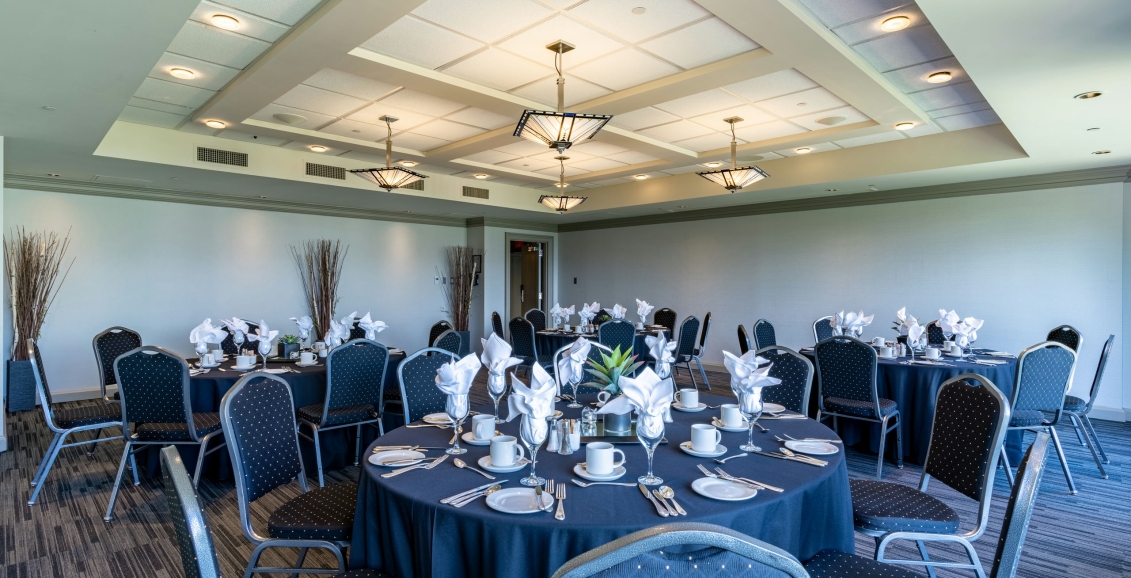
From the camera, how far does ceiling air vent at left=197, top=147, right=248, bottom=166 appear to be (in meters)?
6.30

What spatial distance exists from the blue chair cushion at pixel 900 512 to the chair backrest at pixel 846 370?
2062 mm

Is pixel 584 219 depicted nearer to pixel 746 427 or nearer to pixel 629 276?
pixel 629 276

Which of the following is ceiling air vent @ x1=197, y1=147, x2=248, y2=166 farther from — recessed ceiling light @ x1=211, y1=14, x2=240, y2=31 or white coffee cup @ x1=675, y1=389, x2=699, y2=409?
white coffee cup @ x1=675, y1=389, x2=699, y2=409

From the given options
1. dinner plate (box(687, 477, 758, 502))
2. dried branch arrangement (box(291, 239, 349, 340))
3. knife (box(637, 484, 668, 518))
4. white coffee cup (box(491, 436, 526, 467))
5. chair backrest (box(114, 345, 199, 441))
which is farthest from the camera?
dried branch arrangement (box(291, 239, 349, 340))

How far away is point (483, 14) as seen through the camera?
3.61 meters

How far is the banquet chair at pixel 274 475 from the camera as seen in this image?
7.29 ft

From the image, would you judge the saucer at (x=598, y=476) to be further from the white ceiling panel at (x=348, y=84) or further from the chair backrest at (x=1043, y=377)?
the white ceiling panel at (x=348, y=84)

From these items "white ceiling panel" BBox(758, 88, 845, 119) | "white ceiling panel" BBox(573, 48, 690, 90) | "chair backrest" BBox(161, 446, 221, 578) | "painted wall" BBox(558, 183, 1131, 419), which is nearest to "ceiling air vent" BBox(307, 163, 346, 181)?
"white ceiling panel" BBox(573, 48, 690, 90)

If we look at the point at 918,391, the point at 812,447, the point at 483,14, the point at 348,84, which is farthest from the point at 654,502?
the point at 348,84

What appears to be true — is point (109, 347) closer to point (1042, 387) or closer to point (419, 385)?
point (419, 385)

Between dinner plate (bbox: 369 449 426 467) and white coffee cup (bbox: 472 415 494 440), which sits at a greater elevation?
white coffee cup (bbox: 472 415 494 440)

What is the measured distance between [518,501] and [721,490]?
0.64 meters

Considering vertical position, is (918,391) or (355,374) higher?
(355,374)

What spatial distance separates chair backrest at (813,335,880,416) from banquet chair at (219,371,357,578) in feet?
12.2
